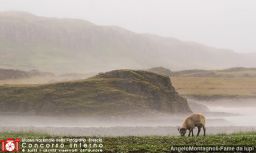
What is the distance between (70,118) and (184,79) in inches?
3025

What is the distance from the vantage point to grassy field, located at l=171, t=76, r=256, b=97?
114250 millimetres

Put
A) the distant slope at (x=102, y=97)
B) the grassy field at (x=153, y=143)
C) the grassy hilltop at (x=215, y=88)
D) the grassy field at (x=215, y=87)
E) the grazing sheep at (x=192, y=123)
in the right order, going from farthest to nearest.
Result: the grassy field at (x=215, y=87)
the grassy hilltop at (x=215, y=88)
the distant slope at (x=102, y=97)
the grazing sheep at (x=192, y=123)
the grassy field at (x=153, y=143)

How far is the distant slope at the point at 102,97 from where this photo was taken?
68875 millimetres

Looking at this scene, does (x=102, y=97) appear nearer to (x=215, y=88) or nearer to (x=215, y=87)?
(x=215, y=88)

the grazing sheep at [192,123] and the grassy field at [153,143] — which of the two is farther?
the grazing sheep at [192,123]

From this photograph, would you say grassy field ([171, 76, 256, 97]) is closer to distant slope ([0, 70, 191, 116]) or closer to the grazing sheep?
distant slope ([0, 70, 191, 116])

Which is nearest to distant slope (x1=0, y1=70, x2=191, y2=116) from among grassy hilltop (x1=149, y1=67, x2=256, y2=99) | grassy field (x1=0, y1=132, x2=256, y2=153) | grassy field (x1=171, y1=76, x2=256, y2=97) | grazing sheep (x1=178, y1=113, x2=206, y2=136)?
grazing sheep (x1=178, y1=113, x2=206, y2=136)

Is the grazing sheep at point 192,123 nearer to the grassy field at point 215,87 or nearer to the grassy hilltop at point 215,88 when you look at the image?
the grassy hilltop at point 215,88

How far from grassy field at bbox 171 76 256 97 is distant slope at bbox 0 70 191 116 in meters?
37.8

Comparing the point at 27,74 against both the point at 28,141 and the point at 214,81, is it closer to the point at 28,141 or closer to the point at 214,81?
the point at 214,81

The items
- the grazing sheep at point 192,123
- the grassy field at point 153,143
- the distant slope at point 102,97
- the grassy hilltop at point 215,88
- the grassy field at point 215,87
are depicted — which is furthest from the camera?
the grassy field at point 215,87

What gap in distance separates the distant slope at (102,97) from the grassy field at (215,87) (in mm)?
37795

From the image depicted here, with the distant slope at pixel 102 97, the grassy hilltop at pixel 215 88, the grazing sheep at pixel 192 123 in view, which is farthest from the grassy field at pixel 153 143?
the grassy hilltop at pixel 215 88

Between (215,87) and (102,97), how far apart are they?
59937mm
